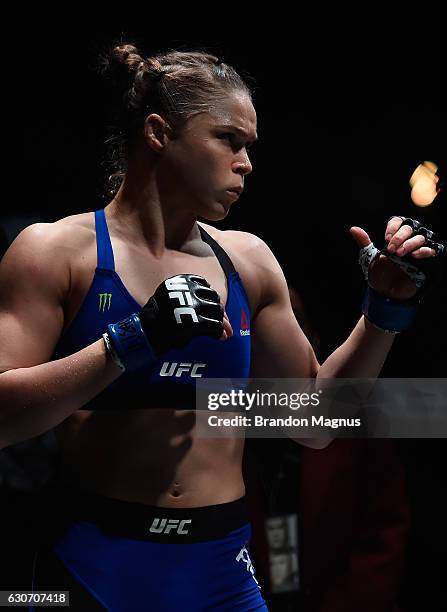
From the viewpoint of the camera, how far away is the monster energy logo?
5.76 feet

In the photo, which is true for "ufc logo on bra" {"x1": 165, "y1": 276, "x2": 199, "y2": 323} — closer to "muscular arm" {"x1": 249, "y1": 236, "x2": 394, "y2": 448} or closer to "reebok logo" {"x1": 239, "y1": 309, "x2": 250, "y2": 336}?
"reebok logo" {"x1": 239, "y1": 309, "x2": 250, "y2": 336}

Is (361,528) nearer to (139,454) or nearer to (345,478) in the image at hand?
(345,478)

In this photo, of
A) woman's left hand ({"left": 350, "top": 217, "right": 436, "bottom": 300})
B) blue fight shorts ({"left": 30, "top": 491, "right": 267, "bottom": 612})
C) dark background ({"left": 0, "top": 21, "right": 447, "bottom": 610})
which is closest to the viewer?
blue fight shorts ({"left": 30, "top": 491, "right": 267, "bottom": 612})

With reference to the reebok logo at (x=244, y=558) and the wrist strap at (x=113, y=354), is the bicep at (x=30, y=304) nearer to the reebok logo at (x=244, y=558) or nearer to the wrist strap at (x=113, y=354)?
the wrist strap at (x=113, y=354)

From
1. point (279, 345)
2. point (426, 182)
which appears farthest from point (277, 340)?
point (426, 182)

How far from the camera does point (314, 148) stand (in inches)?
128

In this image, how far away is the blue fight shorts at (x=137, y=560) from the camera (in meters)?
1.71

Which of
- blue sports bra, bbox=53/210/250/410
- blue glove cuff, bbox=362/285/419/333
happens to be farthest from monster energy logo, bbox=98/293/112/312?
blue glove cuff, bbox=362/285/419/333

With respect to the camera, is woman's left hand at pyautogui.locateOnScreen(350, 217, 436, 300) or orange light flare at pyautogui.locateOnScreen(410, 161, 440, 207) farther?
orange light flare at pyautogui.locateOnScreen(410, 161, 440, 207)

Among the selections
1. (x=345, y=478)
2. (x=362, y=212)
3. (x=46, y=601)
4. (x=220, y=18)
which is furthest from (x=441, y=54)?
(x=46, y=601)

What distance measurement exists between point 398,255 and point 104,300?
23.1 inches

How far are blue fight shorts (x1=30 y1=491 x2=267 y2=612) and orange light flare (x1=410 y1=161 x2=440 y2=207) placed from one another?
110cm

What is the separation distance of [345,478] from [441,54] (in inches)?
62.4

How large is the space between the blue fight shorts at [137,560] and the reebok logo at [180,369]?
0.84 feet
